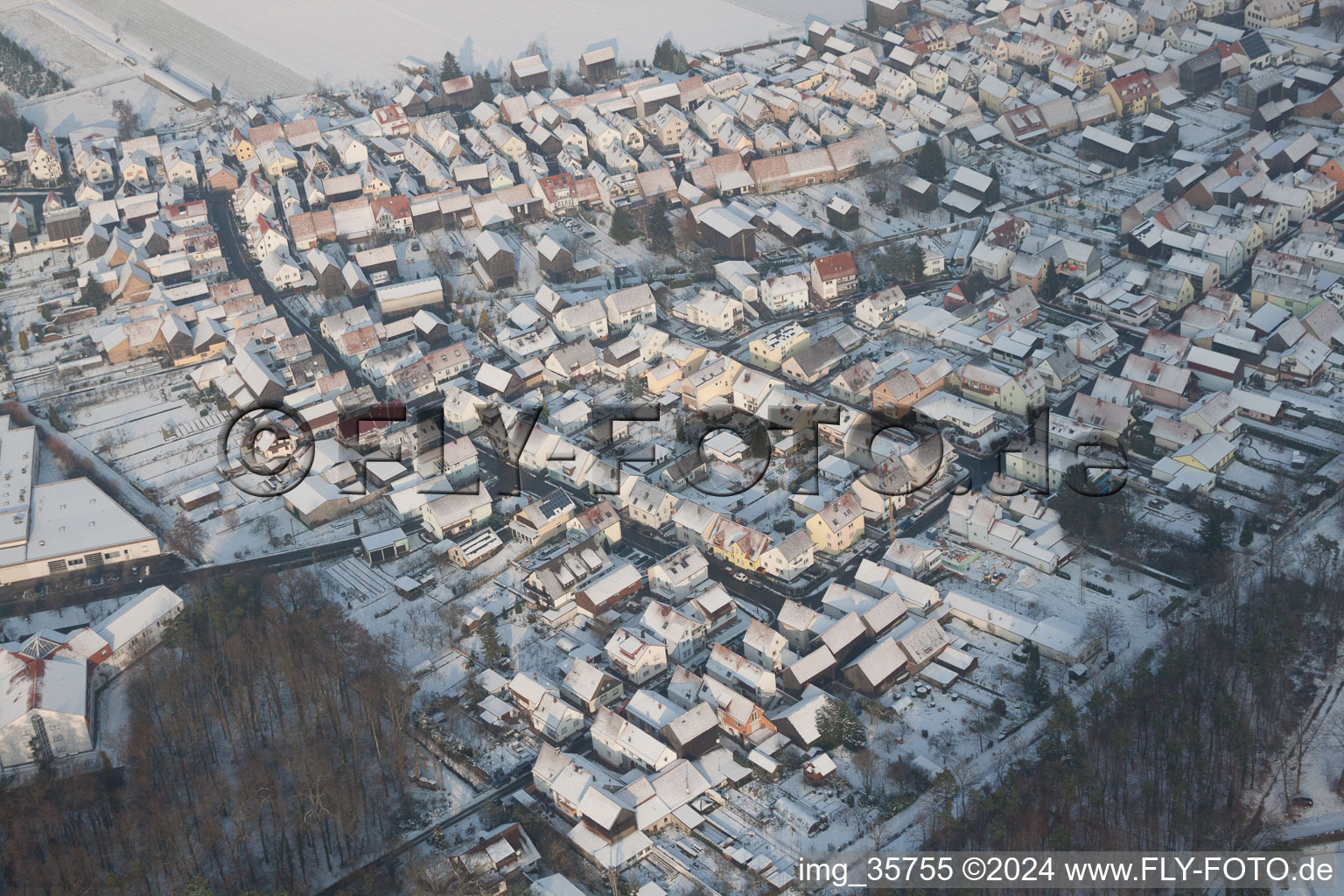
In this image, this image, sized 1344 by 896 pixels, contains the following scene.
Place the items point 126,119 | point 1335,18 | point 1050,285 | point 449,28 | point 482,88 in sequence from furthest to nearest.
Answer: point 449,28 < point 482,88 < point 126,119 < point 1335,18 < point 1050,285

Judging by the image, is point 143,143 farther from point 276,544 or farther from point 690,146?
point 276,544

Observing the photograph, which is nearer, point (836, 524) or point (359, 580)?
point (836, 524)

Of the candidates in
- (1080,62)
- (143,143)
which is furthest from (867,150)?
(143,143)

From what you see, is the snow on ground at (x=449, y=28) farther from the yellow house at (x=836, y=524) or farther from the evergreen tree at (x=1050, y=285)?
the yellow house at (x=836, y=524)

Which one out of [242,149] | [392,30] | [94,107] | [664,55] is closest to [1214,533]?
[664,55]

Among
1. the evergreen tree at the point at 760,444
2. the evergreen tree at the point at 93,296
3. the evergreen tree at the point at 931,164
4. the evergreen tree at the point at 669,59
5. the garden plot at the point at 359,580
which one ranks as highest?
the evergreen tree at the point at 669,59

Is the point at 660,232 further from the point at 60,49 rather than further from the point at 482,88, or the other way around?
the point at 60,49

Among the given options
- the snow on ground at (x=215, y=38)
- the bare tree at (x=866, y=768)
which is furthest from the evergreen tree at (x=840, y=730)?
the snow on ground at (x=215, y=38)
